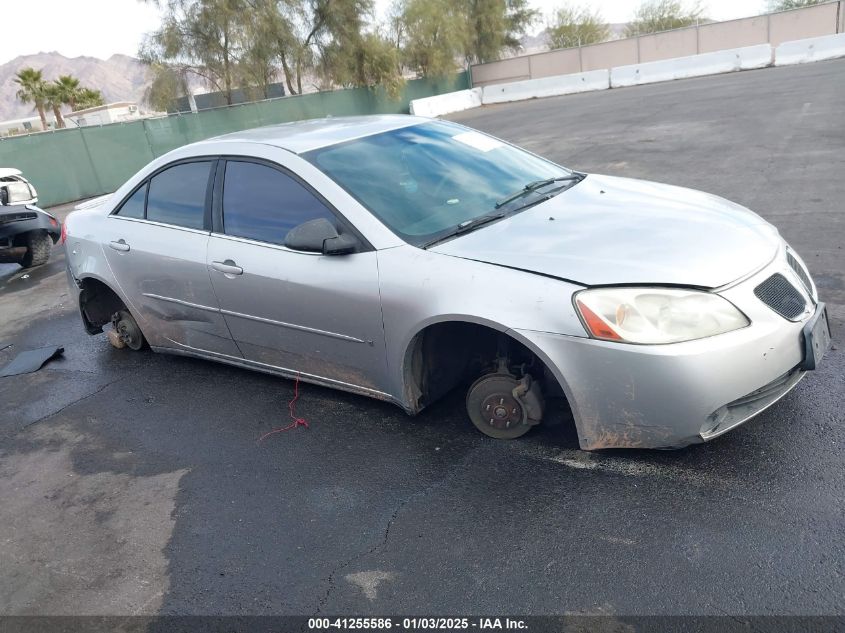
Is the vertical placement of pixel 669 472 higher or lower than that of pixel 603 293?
lower

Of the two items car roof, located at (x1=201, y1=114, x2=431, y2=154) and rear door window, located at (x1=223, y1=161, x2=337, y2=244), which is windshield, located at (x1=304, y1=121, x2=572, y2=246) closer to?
car roof, located at (x1=201, y1=114, x2=431, y2=154)

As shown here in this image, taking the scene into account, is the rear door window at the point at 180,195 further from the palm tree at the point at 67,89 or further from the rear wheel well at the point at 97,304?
the palm tree at the point at 67,89

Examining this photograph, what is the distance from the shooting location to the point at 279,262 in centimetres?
367

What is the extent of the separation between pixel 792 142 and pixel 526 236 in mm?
9086

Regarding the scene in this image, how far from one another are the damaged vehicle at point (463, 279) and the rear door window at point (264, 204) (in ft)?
0.04

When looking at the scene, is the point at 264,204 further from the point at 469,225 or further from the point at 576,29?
the point at 576,29

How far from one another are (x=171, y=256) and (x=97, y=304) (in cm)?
141

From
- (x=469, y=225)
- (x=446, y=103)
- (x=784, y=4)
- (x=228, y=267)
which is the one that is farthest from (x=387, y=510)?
(x=784, y=4)

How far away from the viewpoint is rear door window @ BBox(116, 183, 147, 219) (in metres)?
4.62

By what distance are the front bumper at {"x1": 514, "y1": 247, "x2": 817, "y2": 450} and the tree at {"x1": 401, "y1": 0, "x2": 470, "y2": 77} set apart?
4261 cm

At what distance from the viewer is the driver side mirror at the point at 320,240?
11.0ft

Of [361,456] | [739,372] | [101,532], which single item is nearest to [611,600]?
[739,372]

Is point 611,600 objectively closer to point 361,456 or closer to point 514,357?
point 514,357

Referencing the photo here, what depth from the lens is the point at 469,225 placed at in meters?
3.39
